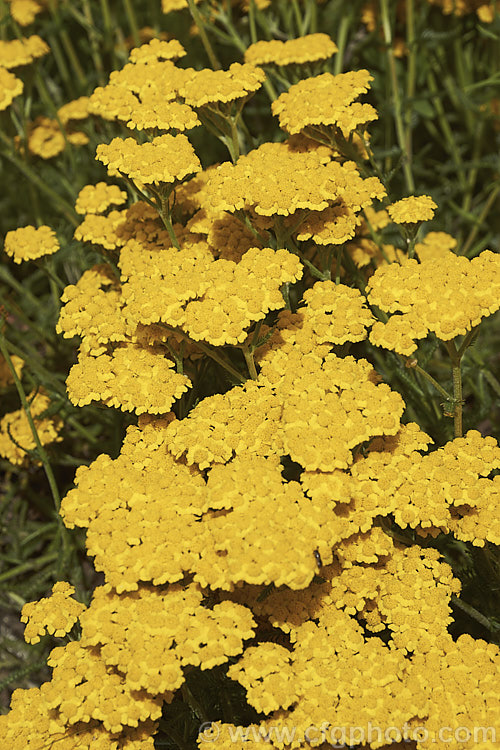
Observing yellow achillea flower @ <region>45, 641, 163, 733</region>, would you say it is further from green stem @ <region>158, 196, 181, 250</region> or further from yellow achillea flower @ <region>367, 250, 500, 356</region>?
green stem @ <region>158, 196, 181, 250</region>

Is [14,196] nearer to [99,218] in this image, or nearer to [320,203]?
[99,218]

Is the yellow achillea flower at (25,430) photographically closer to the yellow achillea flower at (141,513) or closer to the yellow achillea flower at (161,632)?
the yellow achillea flower at (141,513)

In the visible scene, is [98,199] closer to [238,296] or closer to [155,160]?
[155,160]

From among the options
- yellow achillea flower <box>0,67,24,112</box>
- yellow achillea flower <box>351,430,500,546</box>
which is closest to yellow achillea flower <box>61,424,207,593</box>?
yellow achillea flower <box>351,430,500,546</box>

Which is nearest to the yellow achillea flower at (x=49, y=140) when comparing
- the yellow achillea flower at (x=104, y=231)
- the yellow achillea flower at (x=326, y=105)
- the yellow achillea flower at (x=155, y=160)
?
the yellow achillea flower at (x=104, y=231)

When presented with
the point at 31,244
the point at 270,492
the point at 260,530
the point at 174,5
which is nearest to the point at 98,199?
the point at 31,244

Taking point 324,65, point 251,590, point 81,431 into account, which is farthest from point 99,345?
point 324,65
